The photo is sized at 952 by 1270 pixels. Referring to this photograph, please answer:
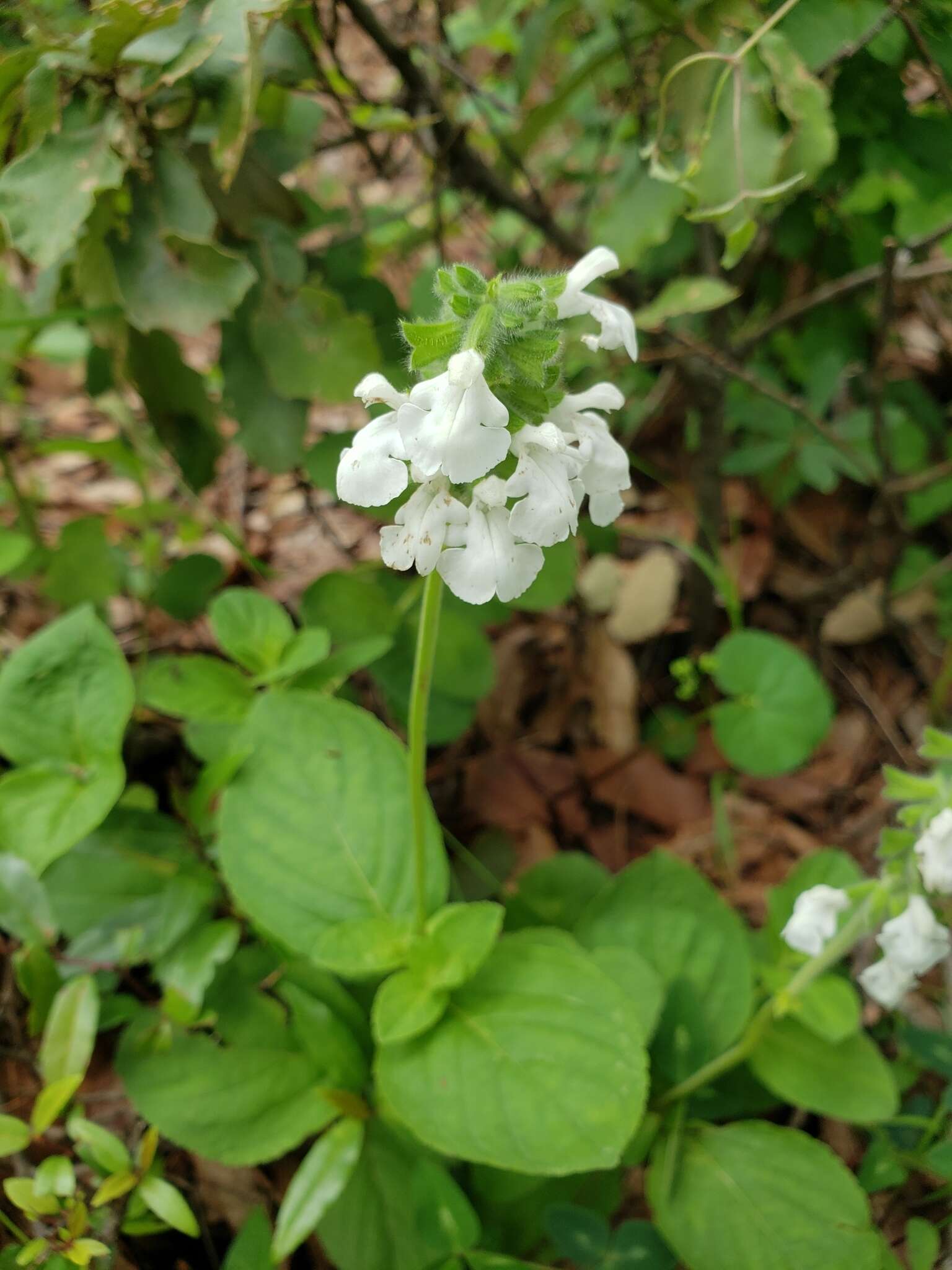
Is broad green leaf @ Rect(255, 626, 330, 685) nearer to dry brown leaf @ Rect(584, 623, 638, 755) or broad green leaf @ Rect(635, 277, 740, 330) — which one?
broad green leaf @ Rect(635, 277, 740, 330)

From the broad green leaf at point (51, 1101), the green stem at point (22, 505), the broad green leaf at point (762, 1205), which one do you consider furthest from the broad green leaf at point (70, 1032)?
the green stem at point (22, 505)

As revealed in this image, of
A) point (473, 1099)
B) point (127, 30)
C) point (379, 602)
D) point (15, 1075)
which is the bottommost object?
point (15, 1075)

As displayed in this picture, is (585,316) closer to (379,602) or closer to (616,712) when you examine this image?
(379,602)

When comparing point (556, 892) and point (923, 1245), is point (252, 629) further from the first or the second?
point (923, 1245)

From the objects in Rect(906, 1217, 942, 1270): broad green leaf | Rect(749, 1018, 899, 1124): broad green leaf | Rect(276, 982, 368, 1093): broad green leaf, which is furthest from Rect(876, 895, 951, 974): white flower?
Rect(276, 982, 368, 1093): broad green leaf

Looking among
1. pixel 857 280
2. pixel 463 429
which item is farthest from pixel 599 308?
pixel 857 280

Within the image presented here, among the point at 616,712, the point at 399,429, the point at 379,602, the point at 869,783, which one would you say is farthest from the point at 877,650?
the point at 399,429
